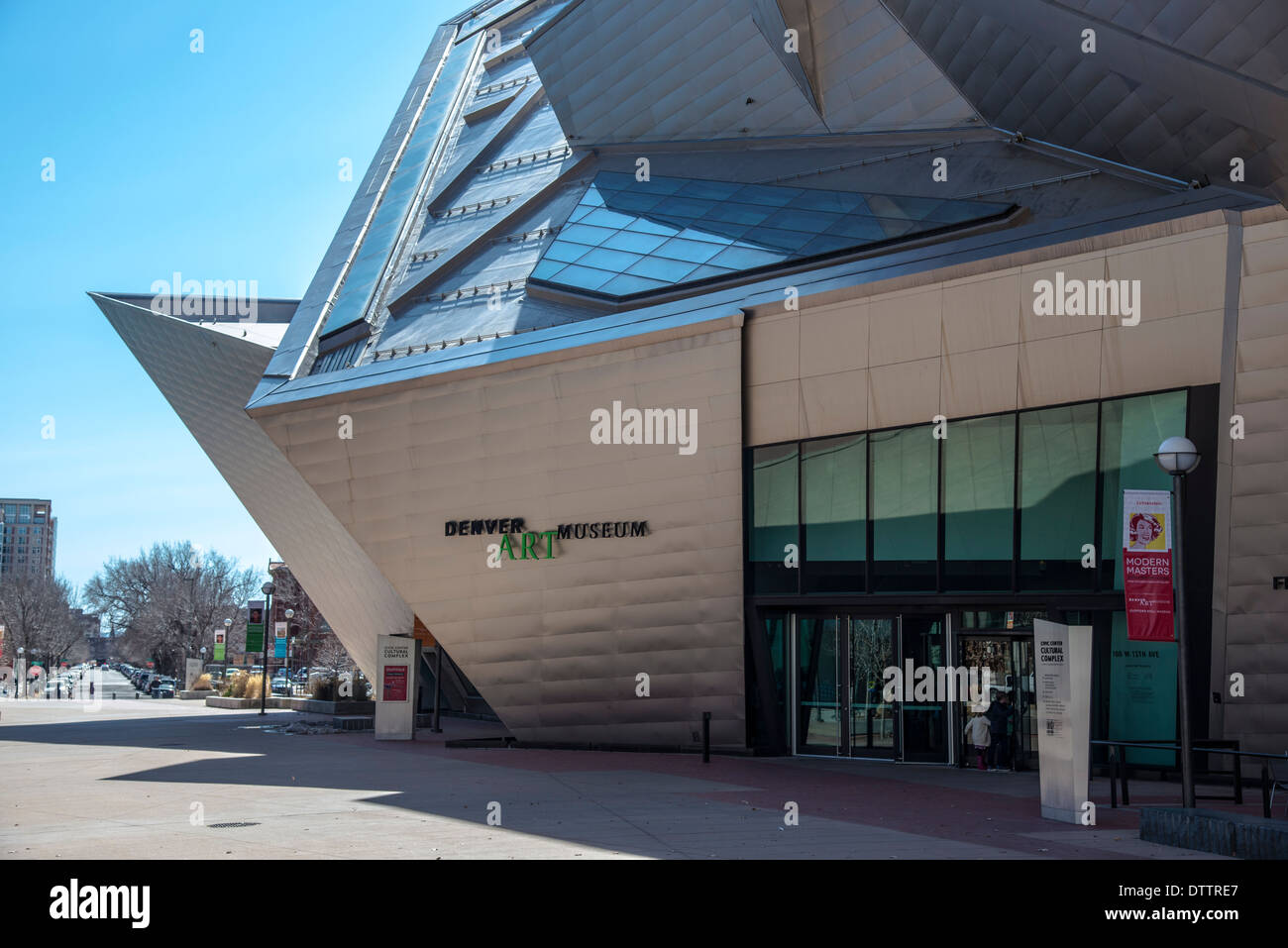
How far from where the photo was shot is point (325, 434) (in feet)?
82.9

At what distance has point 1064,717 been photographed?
45.1 feet

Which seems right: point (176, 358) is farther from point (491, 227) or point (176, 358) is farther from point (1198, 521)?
point (1198, 521)

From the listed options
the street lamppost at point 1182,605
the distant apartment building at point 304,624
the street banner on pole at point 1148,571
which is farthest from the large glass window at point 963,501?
the distant apartment building at point 304,624

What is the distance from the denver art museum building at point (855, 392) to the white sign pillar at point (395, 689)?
223 cm

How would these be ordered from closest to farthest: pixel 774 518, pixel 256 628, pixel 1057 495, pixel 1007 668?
1. pixel 1057 495
2. pixel 1007 668
3. pixel 774 518
4. pixel 256 628

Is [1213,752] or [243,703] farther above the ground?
[1213,752]

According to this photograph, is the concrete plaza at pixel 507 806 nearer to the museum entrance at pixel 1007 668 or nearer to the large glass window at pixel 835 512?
the museum entrance at pixel 1007 668

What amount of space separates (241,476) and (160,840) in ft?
97.6

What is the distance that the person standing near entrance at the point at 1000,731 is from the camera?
20469 millimetres

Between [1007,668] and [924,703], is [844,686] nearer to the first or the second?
[924,703]

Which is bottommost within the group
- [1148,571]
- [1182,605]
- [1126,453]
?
[1182,605]

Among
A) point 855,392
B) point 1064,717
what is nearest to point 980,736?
point 855,392

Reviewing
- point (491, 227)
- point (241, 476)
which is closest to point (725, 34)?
point (491, 227)

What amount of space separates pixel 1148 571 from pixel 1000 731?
7655 mm
